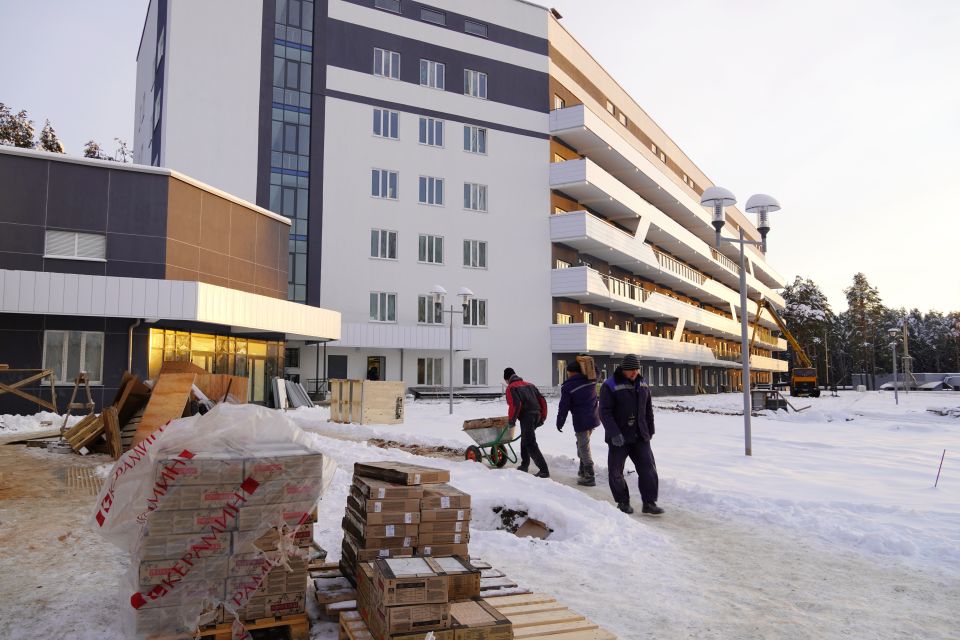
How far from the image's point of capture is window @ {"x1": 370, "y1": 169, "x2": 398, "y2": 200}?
3675 centimetres

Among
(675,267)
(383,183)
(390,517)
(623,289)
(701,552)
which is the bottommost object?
(701,552)

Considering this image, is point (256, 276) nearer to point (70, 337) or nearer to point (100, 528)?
point (70, 337)

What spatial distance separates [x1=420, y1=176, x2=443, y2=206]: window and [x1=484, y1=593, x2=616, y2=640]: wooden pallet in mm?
34607

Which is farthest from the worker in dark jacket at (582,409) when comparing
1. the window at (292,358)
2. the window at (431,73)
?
the window at (431,73)

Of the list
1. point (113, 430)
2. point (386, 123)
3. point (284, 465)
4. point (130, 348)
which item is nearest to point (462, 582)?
point (284, 465)

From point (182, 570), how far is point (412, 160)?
1395 inches

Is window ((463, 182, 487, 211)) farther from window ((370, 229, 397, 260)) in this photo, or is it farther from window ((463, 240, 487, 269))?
window ((370, 229, 397, 260))

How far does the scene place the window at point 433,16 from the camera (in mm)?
39294

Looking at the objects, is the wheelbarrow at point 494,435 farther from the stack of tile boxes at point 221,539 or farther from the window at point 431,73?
the window at point 431,73

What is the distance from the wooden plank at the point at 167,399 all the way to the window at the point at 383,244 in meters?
23.7

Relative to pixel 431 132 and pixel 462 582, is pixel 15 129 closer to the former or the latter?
pixel 431 132

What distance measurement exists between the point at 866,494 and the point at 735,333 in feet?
220

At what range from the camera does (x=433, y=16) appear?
3962 centimetres

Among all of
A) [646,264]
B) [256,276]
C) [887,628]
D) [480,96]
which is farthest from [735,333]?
[887,628]
